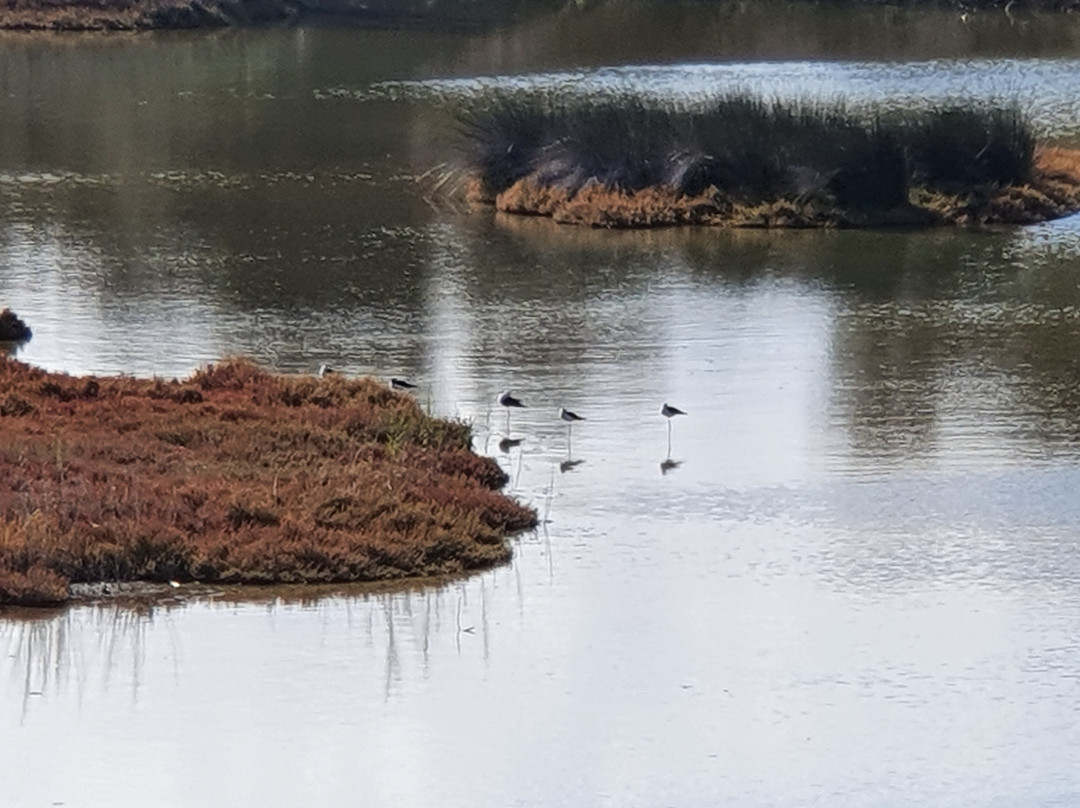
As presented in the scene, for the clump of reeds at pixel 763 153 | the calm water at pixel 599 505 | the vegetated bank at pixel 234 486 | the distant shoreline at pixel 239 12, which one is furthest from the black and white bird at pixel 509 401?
the distant shoreline at pixel 239 12

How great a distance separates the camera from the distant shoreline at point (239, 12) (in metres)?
58.1

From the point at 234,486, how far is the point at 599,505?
2.95 metres

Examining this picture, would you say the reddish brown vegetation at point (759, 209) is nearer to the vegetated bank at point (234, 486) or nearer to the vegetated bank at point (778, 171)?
the vegetated bank at point (778, 171)

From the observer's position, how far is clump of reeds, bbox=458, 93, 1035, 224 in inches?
1262

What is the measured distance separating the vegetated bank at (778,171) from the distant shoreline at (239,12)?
25707 millimetres

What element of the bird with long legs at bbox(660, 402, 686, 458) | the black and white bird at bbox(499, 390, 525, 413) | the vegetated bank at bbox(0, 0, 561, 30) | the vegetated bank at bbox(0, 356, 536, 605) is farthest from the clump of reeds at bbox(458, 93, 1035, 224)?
the vegetated bank at bbox(0, 0, 561, 30)

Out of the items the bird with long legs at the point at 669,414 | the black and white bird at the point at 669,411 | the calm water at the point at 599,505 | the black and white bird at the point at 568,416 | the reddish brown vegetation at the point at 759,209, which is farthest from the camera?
the reddish brown vegetation at the point at 759,209

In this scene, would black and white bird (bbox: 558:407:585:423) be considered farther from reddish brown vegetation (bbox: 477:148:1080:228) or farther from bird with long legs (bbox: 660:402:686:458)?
reddish brown vegetation (bbox: 477:148:1080:228)

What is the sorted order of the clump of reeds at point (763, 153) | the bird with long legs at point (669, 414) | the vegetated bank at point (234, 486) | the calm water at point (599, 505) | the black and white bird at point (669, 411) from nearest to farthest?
1. the calm water at point (599, 505)
2. the vegetated bank at point (234, 486)
3. the bird with long legs at point (669, 414)
4. the black and white bird at point (669, 411)
5. the clump of reeds at point (763, 153)

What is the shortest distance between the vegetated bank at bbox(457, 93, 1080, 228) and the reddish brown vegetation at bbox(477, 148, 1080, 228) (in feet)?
0.07

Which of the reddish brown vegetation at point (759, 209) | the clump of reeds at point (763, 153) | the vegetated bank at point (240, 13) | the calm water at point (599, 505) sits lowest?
the calm water at point (599, 505)

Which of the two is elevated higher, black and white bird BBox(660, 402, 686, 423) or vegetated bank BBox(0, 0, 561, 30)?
vegetated bank BBox(0, 0, 561, 30)

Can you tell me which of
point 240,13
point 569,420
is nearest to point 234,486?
point 569,420

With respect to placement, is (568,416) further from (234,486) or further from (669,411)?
(234,486)
